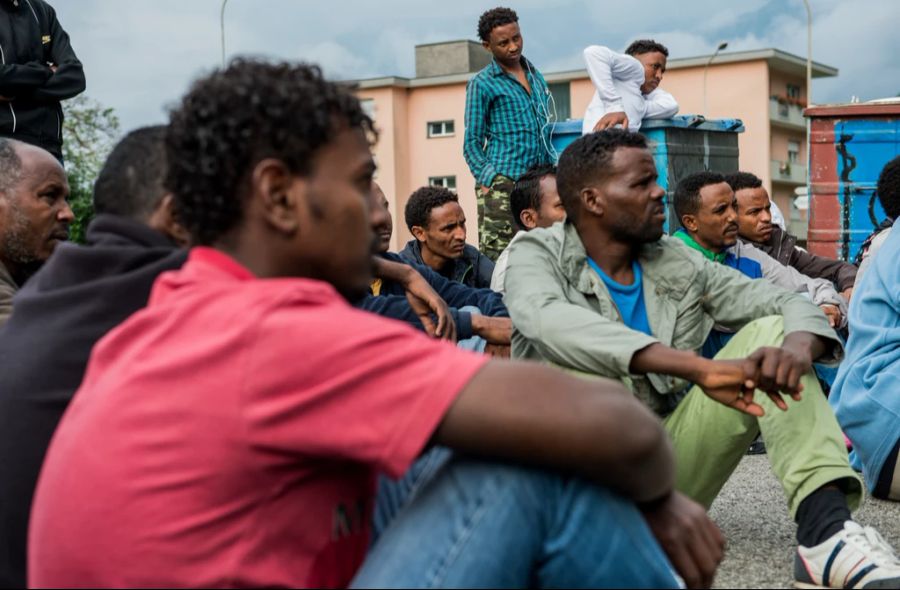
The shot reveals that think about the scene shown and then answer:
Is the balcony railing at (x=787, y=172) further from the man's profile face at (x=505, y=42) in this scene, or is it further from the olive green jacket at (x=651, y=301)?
the olive green jacket at (x=651, y=301)

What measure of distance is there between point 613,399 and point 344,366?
0.42 metres

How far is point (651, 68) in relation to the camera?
25.6ft

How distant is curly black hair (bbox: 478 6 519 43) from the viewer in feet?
23.0

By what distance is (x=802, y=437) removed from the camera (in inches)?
115

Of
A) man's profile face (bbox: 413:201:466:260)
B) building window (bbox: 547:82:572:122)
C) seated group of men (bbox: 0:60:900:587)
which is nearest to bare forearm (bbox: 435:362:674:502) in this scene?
seated group of men (bbox: 0:60:900:587)

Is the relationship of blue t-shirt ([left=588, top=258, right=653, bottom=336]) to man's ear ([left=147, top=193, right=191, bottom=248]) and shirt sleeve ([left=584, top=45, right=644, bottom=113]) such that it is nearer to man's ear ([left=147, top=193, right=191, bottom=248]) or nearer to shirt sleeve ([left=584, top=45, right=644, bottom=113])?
man's ear ([left=147, top=193, right=191, bottom=248])

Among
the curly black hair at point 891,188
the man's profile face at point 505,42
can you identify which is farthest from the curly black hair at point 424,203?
the curly black hair at point 891,188

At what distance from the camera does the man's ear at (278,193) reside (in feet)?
5.25

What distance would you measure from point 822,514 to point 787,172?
49.5 m

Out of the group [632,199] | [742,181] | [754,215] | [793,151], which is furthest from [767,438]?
[793,151]

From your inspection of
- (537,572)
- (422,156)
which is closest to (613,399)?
(537,572)

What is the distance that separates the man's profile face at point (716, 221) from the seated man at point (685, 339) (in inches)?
94.3

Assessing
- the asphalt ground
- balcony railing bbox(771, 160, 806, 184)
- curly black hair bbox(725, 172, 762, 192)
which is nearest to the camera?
the asphalt ground

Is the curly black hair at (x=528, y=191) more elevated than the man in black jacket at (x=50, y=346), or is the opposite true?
the curly black hair at (x=528, y=191)
